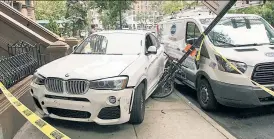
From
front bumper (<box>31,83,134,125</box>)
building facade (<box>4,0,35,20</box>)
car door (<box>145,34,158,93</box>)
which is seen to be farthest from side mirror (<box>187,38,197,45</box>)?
building facade (<box>4,0,35,20</box>)

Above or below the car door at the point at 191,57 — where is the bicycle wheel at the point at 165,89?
below

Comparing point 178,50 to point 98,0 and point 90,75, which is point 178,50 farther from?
point 98,0

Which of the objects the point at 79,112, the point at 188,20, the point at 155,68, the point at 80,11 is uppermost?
the point at 80,11

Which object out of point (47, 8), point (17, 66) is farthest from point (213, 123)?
point (47, 8)

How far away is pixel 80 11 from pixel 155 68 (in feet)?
63.8

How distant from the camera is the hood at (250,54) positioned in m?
5.44

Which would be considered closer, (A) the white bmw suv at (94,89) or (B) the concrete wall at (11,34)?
(A) the white bmw suv at (94,89)

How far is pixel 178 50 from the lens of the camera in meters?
7.99

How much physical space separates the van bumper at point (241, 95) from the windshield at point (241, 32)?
1110 mm

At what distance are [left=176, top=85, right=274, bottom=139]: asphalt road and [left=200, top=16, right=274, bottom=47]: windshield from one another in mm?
1426

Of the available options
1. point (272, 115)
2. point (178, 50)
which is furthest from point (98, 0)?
point (272, 115)

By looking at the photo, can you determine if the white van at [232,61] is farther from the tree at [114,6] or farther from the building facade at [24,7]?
the building facade at [24,7]

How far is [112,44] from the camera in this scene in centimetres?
617

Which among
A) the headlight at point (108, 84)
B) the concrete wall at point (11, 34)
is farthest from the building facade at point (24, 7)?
the headlight at point (108, 84)
